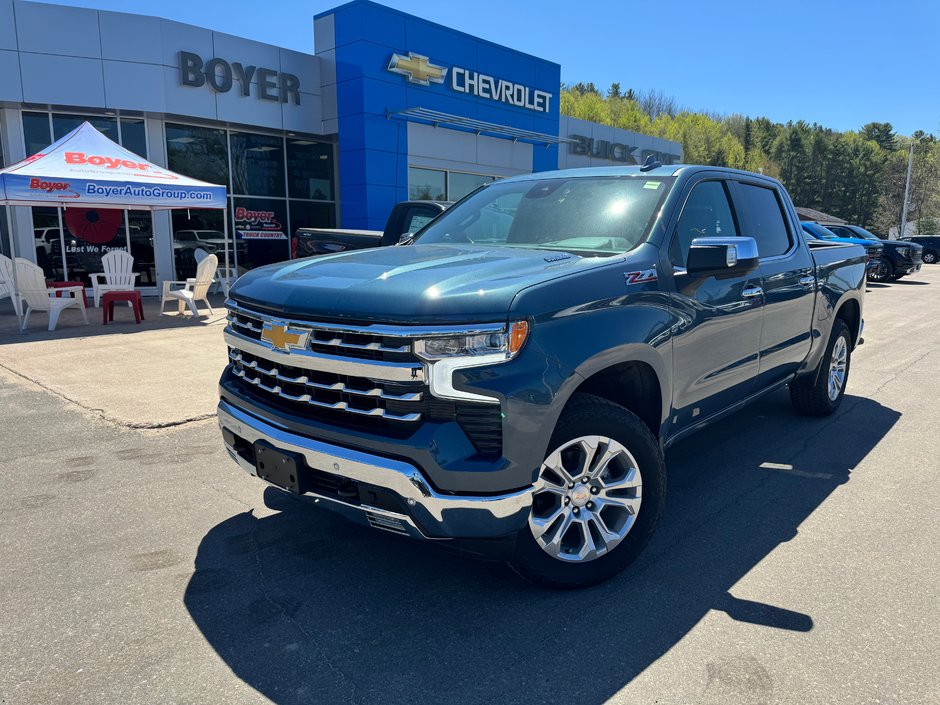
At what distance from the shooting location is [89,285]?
51.5ft

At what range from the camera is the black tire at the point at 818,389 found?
5551 millimetres

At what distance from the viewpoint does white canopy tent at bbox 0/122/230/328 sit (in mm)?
9891

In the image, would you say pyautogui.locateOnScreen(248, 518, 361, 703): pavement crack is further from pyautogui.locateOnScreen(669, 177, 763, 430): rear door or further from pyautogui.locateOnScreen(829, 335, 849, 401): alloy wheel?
pyautogui.locateOnScreen(829, 335, 849, 401): alloy wheel

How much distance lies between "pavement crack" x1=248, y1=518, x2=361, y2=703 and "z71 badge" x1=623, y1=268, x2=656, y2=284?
79.6 inches

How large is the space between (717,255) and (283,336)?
2.11m

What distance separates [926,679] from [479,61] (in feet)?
65.6

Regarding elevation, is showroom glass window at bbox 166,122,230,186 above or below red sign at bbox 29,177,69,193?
above

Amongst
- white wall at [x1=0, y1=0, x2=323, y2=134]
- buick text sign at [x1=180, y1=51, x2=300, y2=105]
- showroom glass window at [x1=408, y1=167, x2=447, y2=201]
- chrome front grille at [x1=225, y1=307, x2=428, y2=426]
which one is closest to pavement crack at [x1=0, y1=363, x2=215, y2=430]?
chrome front grille at [x1=225, y1=307, x2=428, y2=426]

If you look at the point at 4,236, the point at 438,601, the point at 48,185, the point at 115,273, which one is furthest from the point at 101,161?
the point at 438,601

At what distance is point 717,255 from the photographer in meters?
3.34

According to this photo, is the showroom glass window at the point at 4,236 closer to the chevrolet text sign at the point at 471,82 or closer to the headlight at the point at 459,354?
the chevrolet text sign at the point at 471,82

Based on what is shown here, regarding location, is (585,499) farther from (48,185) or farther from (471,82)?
(471,82)

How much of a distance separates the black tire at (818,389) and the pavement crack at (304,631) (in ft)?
14.1

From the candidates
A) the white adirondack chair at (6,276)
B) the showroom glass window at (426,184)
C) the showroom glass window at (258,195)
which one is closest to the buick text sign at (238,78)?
the showroom glass window at (258,195)
